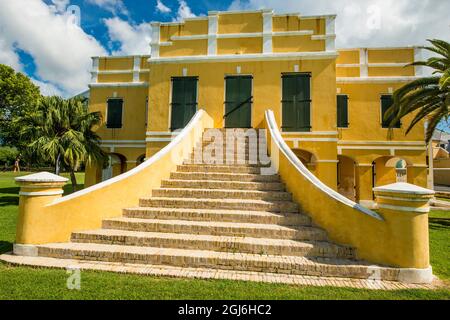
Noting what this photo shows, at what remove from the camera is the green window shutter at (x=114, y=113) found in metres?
13.3

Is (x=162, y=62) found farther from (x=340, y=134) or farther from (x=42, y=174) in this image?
(x=340, y=134)

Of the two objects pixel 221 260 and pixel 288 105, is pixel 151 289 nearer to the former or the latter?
pixel 221 260

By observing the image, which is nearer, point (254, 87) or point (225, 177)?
point (225, 177)

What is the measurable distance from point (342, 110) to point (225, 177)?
29.1ft

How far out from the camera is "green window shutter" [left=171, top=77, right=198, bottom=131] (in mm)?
11023

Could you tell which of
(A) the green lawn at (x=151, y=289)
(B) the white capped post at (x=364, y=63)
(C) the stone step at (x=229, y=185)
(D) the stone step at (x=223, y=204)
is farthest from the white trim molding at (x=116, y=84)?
(A) the green lawn at (x=151, y=289)

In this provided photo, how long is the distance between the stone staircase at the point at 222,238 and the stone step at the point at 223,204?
20 millimetres

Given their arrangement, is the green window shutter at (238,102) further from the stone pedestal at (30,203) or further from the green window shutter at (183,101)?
the stone pedestal at (30,203)

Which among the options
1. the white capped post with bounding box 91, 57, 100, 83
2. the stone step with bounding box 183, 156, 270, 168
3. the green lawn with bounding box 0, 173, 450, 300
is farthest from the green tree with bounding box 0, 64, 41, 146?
the green lawn with bounding box 0, 173, 450, 300

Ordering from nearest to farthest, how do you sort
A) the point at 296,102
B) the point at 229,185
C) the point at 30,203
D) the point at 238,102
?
the point at 30,203, the point at 229,185, the point at 296,102, the point at 238,102

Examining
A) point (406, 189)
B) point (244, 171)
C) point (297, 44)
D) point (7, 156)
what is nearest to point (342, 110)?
point (297, 44)

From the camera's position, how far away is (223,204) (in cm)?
527

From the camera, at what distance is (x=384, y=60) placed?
12.4 m
